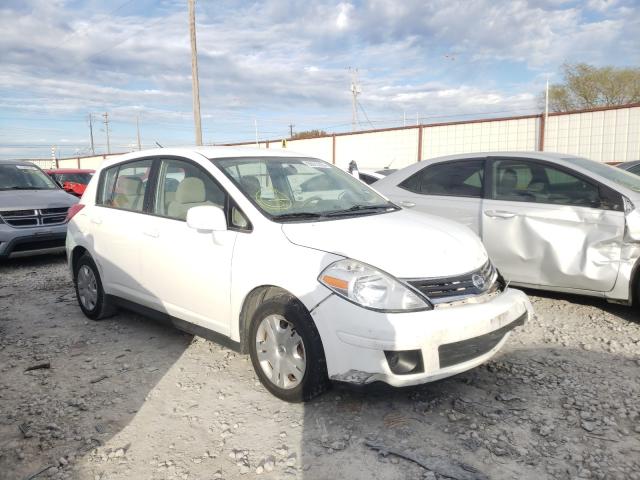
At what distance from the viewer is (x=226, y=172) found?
3.74 m

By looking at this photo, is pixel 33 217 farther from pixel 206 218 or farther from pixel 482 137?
pixel 482 137

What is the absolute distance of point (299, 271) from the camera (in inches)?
119

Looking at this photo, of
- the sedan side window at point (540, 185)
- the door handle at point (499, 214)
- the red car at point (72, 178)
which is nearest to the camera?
the sedan side window at point (540, 185)

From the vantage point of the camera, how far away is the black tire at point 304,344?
2.93 meters

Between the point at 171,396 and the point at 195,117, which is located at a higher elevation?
the point at 195,117

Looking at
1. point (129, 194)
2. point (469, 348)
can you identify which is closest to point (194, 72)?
point (129, 194)

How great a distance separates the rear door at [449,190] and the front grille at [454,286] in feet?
6.71

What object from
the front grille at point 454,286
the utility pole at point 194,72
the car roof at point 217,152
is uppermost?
the utility pole at point 194,72

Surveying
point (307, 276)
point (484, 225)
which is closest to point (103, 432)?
point (307, 276)

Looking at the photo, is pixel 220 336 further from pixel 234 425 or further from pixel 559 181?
pixel 559 181

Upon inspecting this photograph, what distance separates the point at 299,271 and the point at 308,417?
2.85ft

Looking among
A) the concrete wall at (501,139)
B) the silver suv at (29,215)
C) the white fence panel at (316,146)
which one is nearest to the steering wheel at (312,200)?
the silver suv at (29,215)

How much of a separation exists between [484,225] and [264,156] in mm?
2306

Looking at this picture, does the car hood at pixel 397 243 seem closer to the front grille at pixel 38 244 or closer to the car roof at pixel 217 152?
the car roof at pixel 217 152
